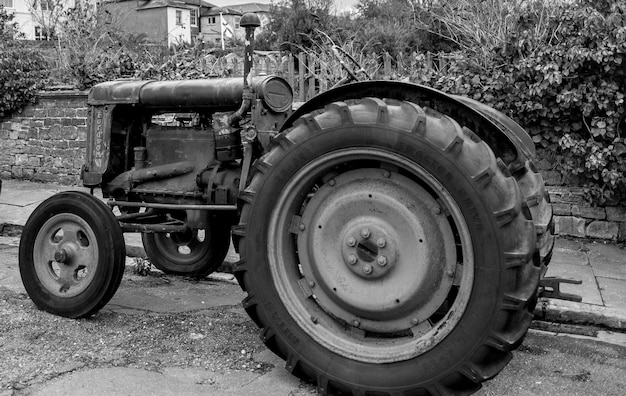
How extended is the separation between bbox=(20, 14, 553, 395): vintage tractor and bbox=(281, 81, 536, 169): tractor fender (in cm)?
1

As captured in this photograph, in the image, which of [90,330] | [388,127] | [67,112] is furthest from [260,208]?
[67,112]

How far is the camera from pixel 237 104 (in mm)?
4363

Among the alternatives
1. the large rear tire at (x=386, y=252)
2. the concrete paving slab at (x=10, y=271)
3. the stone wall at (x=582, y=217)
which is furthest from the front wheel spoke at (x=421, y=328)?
the stone wall at (x=582, y=217)

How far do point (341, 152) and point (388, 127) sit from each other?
0.26 m

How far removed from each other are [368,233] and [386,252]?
4.8 inches

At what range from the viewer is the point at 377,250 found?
10.6ft

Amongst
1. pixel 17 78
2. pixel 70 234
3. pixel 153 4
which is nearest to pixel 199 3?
pixel 153 4

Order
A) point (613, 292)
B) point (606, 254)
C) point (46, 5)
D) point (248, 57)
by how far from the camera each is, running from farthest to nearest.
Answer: point (46, 5), point (606, 254), point (613, 292), point (248, 57)

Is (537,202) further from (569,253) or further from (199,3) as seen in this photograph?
(199,3)

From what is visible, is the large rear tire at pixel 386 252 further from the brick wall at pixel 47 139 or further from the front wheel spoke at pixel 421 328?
the brick wall at pixel 47 139

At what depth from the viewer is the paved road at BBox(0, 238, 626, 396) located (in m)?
3.43

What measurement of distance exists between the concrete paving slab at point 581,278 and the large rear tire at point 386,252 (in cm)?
252

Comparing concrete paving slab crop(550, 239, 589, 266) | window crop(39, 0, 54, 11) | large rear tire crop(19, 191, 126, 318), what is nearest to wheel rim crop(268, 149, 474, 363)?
large rear tire crop(19, 191, 126, 318)

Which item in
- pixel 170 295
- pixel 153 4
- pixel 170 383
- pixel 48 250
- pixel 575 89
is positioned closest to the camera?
pixel 170 383
